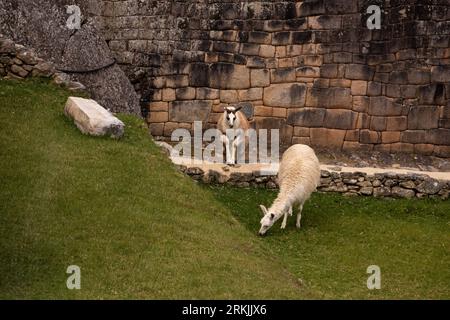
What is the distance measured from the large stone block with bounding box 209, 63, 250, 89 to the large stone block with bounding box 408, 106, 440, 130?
347 centimetres

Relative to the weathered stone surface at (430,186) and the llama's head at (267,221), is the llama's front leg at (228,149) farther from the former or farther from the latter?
the weathered stone surface at (430,186)

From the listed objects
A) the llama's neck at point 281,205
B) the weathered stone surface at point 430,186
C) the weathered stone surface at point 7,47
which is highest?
the weathered stone surface at point 7,47

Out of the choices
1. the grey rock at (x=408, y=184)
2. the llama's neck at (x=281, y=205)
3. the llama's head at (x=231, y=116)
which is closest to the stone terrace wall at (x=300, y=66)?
the llama's head at (x=231, y=116)

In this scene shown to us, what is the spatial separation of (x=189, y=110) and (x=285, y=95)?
2073mm

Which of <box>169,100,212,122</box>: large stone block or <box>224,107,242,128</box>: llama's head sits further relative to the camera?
<box>169,100,212,122</box>: large stone block

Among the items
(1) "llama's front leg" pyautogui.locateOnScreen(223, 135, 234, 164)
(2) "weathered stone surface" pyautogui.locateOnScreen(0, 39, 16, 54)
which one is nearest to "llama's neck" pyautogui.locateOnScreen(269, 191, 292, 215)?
(1) "llama's front leg" pyautogui.locateOnScreen(223, 135, 234, 164)

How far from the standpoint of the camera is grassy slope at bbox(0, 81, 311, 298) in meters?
12.4

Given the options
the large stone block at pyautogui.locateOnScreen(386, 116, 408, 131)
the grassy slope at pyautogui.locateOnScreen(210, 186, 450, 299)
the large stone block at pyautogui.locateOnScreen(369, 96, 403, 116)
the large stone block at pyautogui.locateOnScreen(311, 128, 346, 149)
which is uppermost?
the large stone block at pyautogui.locateOnScreen(369, 96, 403, 116)

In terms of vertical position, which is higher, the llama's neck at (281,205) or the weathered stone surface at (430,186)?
the llama's neck at (281,205)

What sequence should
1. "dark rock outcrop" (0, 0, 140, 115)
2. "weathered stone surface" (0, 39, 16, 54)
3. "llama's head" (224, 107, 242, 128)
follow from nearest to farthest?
"weathered stone surface" (0, 39, 16, 54) → "llama's head" (224, 107, 242, 128) → "dark rock outcrop" (0, 0, 140, 115)

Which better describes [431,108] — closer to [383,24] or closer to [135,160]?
[383,24]

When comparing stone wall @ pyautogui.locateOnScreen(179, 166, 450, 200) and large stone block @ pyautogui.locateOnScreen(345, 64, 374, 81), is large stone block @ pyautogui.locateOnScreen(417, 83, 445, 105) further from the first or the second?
stone wall @ pyautogui.locateOnScreen(179, 166, 450, 200)

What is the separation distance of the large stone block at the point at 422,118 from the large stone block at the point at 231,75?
3.47 m

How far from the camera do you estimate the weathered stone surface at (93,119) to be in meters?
17.4
